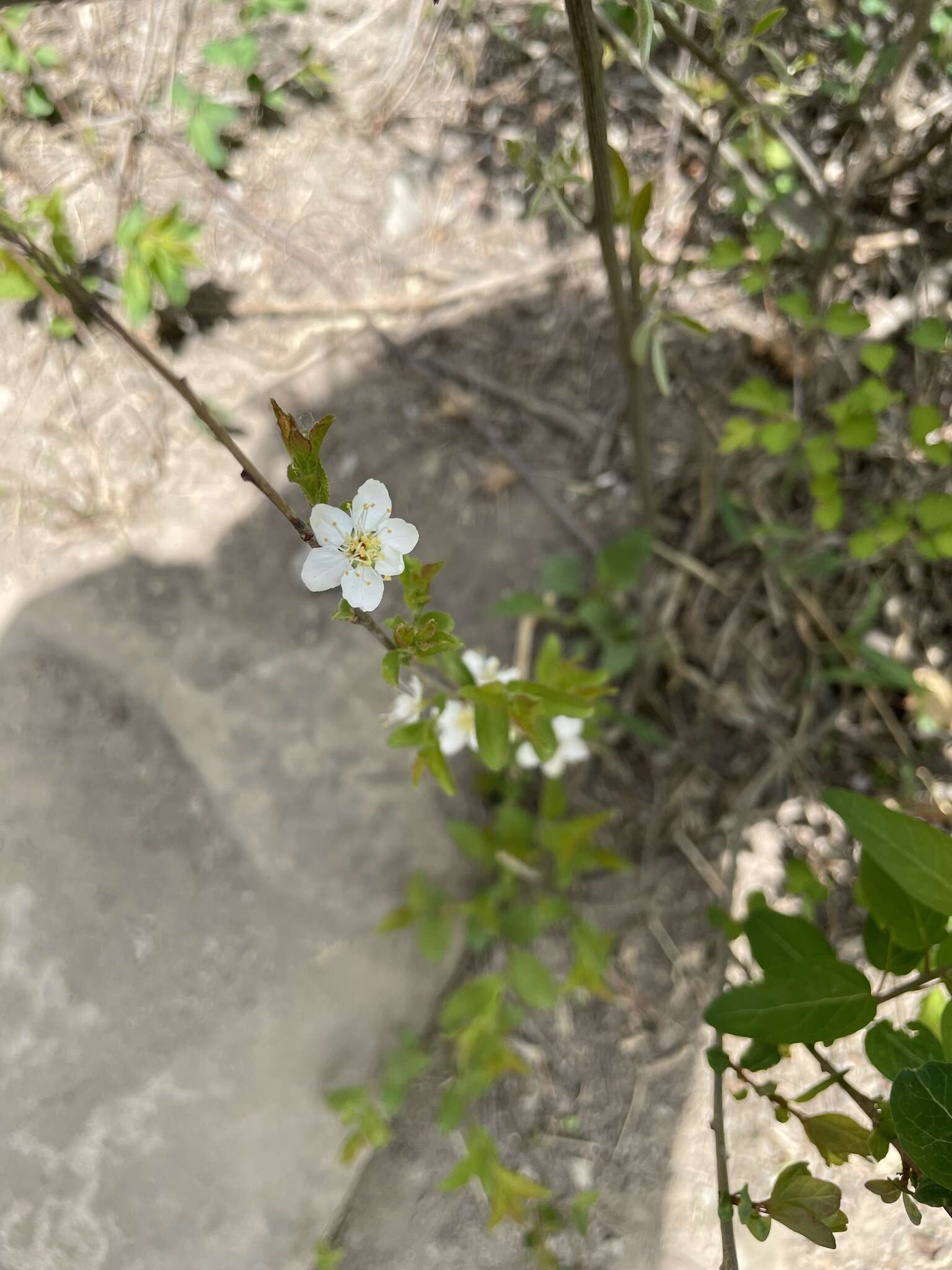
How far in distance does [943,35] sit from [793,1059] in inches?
92.8

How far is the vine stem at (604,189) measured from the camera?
3.90ft

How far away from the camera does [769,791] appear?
96.6 inches

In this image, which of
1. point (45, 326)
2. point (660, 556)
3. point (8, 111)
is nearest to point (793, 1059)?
point (660, 556)

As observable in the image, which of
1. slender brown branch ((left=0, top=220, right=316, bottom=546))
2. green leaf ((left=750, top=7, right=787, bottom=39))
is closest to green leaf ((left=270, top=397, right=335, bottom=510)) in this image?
slender brown branch ((left=0, top=220, right=316, bottom=546))

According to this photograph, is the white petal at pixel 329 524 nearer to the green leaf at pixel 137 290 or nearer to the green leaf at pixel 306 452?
the green leaf at pixel 306 452

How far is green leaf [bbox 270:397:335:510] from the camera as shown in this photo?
3.04ft

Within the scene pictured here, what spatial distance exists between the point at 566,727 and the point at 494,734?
2.07 ft

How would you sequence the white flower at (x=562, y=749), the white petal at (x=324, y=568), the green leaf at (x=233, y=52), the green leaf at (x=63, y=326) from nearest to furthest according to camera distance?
the white petal at (x=324, y=568)
the white flower at (x=562, y=749)
the green leaf at (x=63, y=326)
the green leaf at (x=233, y=52)

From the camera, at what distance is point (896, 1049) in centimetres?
122

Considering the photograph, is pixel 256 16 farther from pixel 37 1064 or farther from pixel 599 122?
pixel 37 1064

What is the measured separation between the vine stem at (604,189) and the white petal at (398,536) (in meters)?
0.67

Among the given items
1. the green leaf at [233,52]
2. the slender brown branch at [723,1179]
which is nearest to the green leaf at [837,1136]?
the slender brown branch at [723,1179]

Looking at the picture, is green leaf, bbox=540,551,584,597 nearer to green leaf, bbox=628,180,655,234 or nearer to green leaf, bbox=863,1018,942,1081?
green leaf, bbox=628,180,655,234

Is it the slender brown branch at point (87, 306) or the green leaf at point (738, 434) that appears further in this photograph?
the green leaf at point (738, 434)
